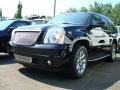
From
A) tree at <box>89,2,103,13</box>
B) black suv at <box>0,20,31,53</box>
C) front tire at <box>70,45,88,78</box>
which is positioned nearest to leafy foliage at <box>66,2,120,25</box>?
Answer: tree at <box>89,2,103,13</box>

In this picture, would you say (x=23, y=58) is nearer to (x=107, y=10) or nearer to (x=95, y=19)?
(x=95, y=19)

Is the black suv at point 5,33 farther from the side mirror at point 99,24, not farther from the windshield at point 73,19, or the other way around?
the side mirror at point 99,24

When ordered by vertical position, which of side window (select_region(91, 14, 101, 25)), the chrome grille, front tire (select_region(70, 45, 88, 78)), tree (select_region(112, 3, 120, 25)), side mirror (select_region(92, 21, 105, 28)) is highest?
side window (select_region(91, 14, 101, 25))

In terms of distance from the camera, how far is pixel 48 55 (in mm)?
5781

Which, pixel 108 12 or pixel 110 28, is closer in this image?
pixel 110 28

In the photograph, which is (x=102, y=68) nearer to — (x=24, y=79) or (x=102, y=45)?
(x=102, y=45)

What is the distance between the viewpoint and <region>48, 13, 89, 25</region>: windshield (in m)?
7.22

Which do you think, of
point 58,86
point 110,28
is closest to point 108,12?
point 110,28

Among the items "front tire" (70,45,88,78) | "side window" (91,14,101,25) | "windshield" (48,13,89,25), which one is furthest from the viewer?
"side window" (91,14,101,25)

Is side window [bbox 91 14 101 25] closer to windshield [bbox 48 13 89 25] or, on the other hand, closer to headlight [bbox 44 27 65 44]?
windshield [bbox 48 13 89 25]

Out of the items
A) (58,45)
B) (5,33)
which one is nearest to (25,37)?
(58,45)

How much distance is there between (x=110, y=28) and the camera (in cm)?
876

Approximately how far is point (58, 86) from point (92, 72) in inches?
70.5

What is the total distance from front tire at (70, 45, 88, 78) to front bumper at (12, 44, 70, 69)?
0.24 m
